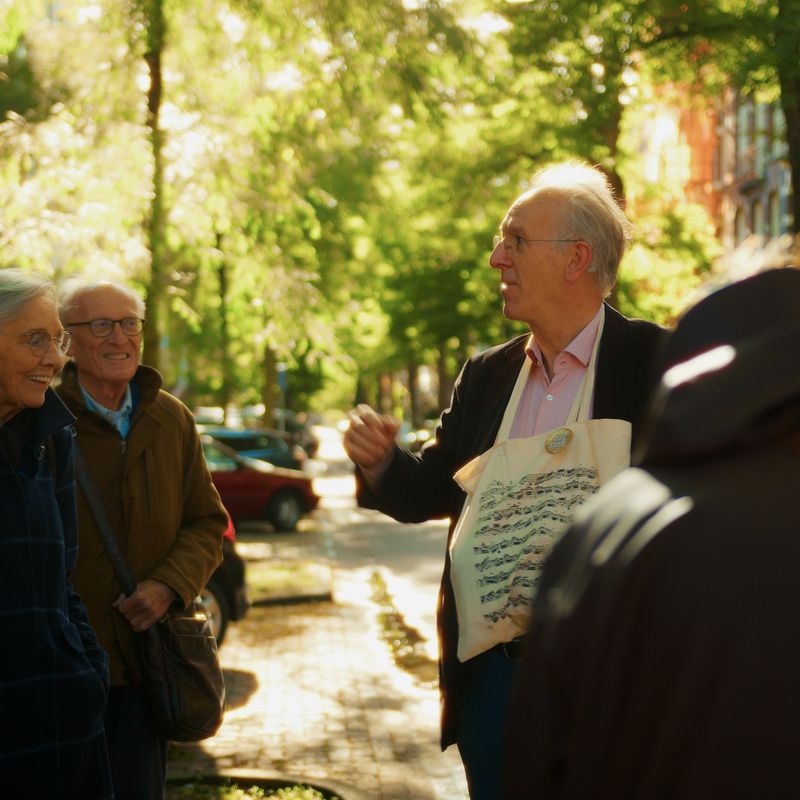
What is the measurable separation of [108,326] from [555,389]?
54.8 inches

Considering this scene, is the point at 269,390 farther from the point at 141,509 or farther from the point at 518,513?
the point at 518,513

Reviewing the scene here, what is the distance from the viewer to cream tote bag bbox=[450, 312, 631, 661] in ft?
9.71

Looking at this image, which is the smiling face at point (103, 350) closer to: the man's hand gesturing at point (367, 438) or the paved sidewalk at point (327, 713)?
the man's hand gesturing at point (367, 438)

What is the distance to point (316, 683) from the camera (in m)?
8.95

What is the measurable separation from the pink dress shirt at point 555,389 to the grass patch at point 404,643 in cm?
534

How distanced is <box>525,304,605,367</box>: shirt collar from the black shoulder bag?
124cm

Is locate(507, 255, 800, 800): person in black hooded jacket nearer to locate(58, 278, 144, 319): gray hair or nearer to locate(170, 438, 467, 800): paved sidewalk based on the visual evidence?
locate(58, 278, 144, 319): gray hair

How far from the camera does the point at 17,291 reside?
11.1 ft

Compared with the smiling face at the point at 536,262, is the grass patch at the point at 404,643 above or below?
below

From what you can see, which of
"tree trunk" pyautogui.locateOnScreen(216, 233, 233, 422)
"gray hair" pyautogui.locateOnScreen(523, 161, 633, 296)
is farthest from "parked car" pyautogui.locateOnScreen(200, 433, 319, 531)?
"gray hair" pyautogui.locateOnScreen(523, 161, 633, 296)

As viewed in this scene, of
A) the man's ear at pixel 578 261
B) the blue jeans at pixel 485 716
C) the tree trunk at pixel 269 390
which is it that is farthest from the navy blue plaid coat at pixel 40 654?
the tree trunk at pixel 269 390

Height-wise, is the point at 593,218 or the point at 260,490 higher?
the point at 593,218

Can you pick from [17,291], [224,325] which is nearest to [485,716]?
[17,291]

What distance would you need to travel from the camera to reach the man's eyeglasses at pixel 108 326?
3988 mm
